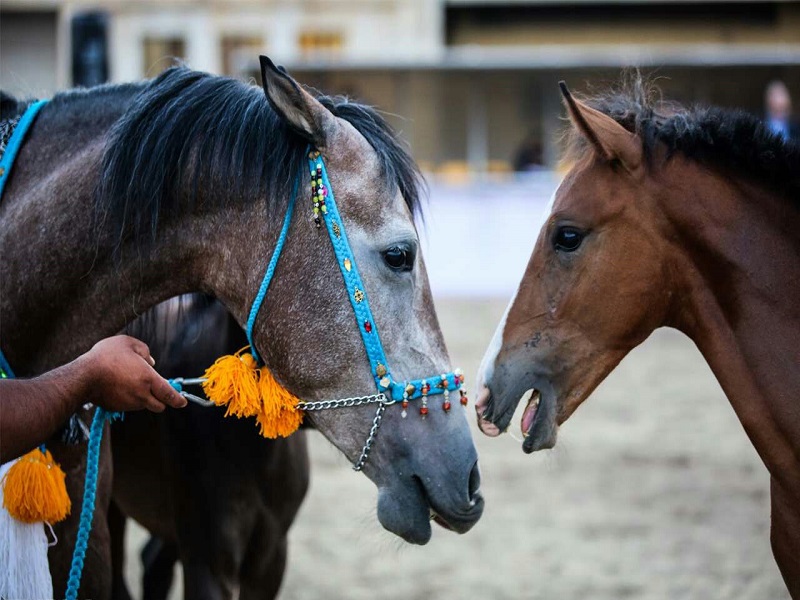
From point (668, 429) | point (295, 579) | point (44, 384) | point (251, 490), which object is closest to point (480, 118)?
point (668, 429)

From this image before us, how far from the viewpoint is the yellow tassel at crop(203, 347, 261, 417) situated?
244cm

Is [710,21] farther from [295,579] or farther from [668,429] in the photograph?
[295,579]

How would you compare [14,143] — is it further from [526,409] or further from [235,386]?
[526,409]

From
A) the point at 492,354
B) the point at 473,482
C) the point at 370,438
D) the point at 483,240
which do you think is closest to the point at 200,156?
the point at 370,438

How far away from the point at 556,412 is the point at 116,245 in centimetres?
125

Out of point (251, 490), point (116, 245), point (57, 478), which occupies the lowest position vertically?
point (251, 490)

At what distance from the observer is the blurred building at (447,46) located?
1506 centimetres

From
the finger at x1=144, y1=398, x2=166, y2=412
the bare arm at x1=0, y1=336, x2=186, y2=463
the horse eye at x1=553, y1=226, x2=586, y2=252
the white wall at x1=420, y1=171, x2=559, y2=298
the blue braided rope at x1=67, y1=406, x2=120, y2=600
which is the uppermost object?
the horse eye at x1=553, y1=226, x2=586, y2=252

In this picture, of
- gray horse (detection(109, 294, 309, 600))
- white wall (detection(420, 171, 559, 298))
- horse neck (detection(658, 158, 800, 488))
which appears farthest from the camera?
white wall (detection(420, 171, 559, 298))

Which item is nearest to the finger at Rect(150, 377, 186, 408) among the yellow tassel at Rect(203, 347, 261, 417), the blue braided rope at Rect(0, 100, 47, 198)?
the yellow tassel at Rect(203, 347, 261, 417)

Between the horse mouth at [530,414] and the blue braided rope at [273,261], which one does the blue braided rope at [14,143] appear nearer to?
the blue braided rope at [273,261]

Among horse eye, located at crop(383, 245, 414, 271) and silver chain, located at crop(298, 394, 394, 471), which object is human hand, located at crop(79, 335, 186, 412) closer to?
silver chain, located at crop(298, 394, 394, 471)

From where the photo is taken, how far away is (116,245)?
2465 mm

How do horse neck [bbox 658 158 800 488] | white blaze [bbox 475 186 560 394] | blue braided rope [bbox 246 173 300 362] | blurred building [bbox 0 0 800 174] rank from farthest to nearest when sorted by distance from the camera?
blurred building [bbox 0 0 800 174] < white blaze [bbox 475 186 560 394] < horse neck [bbox 658 158 800 488] < blue braided rope [bbox 246 173 300 362]
